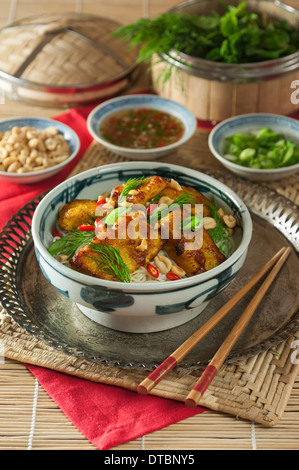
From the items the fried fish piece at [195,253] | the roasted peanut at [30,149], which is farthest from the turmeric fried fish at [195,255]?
the roasted peanut at [30,149]

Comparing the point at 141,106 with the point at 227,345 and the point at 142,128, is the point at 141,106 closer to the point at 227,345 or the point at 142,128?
the point at 142,128

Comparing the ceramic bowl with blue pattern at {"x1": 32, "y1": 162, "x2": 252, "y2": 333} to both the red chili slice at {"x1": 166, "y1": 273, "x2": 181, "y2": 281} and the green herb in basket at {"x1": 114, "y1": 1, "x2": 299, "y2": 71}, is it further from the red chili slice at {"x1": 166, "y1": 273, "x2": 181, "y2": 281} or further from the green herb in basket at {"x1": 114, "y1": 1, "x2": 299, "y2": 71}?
the green herb in basket at {"x1": 114, "y1": 1, "x2": 299, "y2": 71}

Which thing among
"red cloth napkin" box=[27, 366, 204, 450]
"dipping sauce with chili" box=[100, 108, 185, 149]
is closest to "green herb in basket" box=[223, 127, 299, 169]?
"dipping sauce with chili" box=[100, 108, 185, 149]

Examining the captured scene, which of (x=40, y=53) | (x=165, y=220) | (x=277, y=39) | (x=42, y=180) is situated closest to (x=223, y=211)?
(x=165, y=220)

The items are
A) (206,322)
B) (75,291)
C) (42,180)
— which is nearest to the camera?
(75,291)

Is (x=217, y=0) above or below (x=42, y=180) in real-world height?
above

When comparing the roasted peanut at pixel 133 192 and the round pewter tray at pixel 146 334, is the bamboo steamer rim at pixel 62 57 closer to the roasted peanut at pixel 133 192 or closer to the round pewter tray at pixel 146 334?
the round pewter tray at pixel 146 334

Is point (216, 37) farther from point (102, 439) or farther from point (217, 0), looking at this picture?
point (102, 439)
